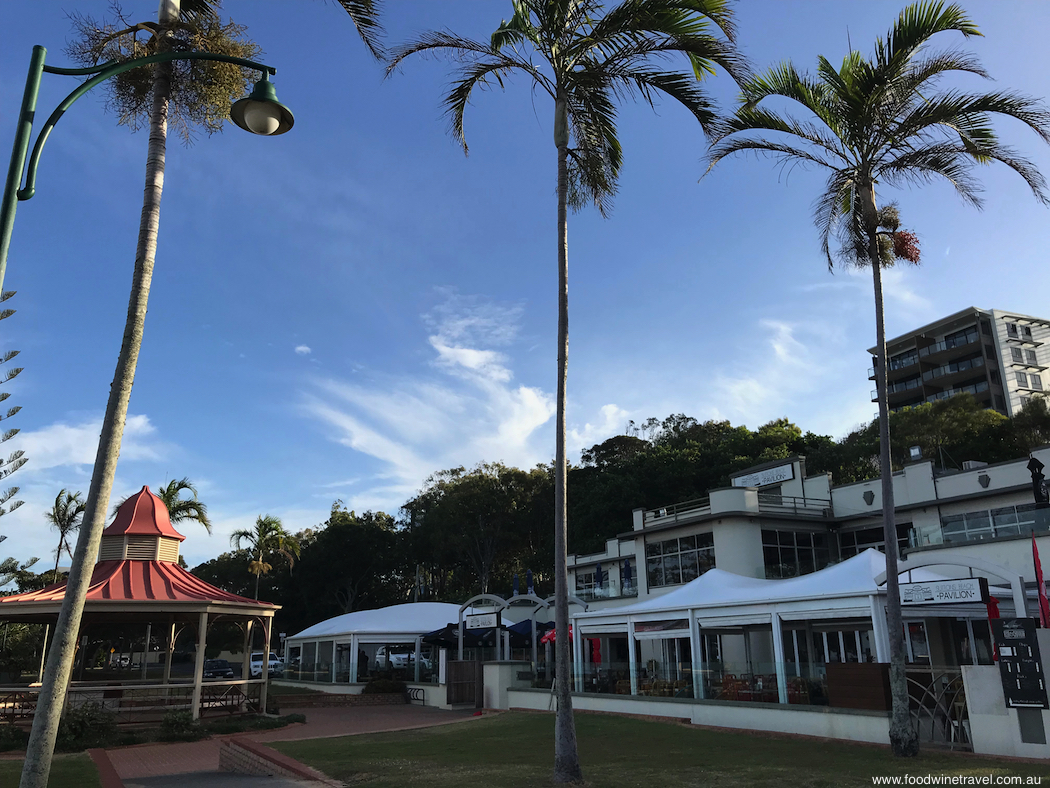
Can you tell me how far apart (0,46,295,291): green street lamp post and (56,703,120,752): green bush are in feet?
50.2

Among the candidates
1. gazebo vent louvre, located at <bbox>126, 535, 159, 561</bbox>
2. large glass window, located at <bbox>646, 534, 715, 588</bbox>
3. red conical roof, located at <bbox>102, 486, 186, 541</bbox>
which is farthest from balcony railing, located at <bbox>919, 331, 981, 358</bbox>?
gazebo vent louvre, located at <bbox>126, 535, 159, 561</bbox>

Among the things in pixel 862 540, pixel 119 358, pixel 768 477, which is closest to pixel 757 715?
pixel 119 358

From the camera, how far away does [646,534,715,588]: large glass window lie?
34.5 metres

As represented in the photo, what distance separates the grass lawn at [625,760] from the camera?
33.3 ft

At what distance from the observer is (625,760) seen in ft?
40.2

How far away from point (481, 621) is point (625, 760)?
17.2 m

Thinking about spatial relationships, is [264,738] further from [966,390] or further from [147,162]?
[966,390]

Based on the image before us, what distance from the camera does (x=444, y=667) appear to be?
27.7 m

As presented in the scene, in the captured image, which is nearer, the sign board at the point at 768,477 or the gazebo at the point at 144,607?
the gazebo at the point at 144,607

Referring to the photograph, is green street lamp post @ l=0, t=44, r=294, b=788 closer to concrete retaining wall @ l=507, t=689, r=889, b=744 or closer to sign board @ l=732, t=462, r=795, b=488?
concrete retaining wall @ l=507, t=689, r=889, b=744

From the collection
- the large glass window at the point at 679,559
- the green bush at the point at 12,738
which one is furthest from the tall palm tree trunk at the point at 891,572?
the large glass window at the point at 679,559

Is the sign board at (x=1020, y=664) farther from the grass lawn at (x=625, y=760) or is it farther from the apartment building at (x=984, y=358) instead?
the apartment building at (x=984, y=358)

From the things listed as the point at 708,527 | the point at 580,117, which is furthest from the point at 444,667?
the point at 580,117

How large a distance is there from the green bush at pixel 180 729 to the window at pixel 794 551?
22.8m
